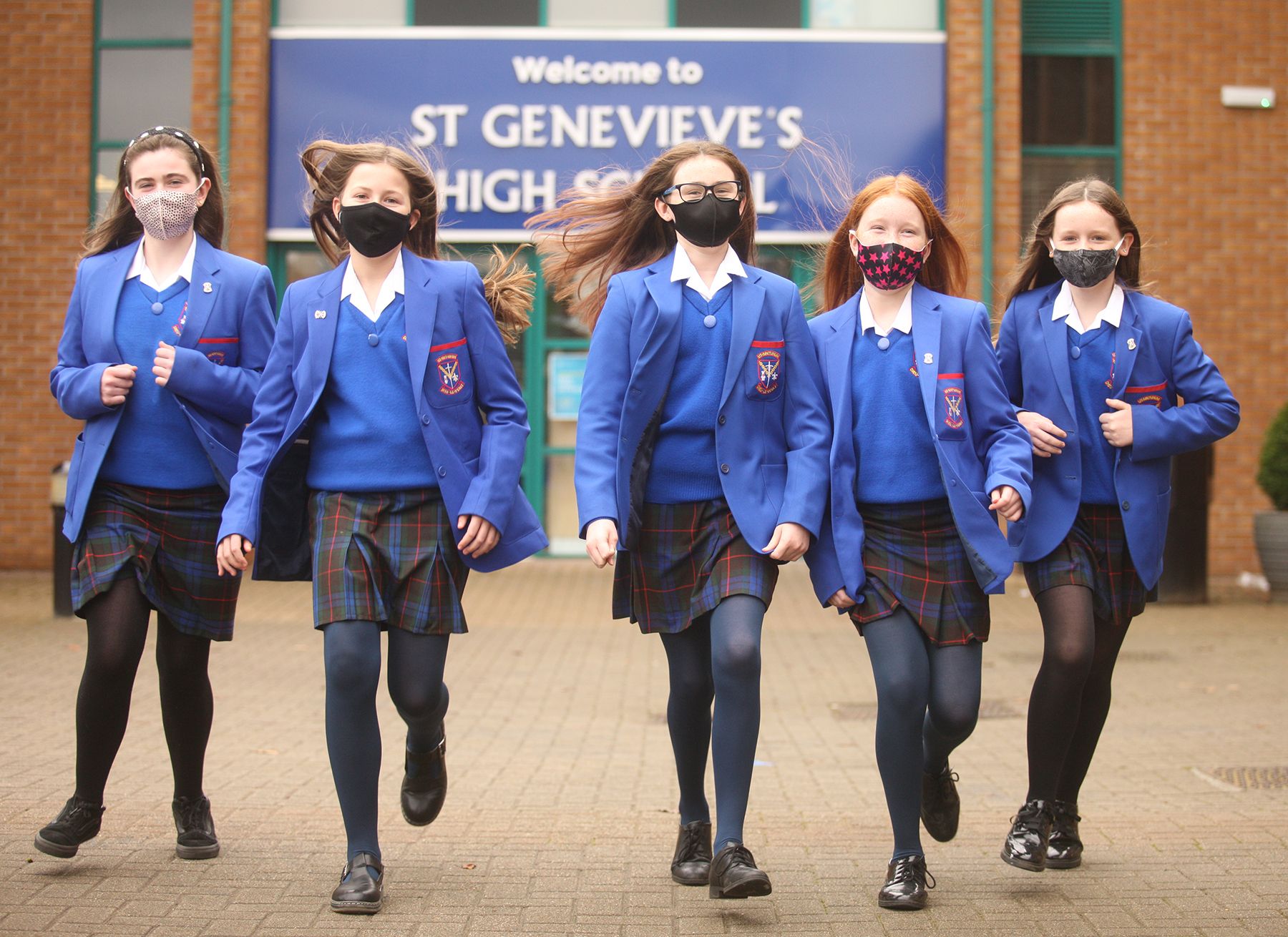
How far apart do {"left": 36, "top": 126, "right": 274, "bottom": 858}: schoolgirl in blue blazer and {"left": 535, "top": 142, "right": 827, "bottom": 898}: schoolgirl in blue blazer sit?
44.1 inches

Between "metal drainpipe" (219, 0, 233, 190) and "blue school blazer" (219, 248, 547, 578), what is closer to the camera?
"blue school blazer" (219, 248, 547, 578)

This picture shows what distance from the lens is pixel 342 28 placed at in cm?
1392

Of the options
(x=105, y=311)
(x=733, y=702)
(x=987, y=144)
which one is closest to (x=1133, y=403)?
(x=733, y=702)

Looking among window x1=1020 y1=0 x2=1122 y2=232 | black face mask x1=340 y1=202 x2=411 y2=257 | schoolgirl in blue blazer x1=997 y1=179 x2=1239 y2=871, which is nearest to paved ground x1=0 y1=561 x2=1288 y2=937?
schoolgirl in blue blazer x1=997 y1=179 x2=1239 y2=871

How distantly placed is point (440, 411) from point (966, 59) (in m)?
10.7

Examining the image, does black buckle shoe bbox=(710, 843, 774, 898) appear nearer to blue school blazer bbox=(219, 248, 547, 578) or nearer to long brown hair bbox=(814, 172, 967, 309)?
blue school blazer bbox=(219, 248, 547, 578)

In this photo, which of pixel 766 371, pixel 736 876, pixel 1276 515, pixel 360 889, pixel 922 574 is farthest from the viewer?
pixel 1276 515

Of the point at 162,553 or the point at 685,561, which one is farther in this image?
the point at 162,553

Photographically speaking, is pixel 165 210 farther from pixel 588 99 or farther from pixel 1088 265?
pixel 588 99

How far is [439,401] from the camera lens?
4.19 metres

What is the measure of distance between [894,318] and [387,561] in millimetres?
1576

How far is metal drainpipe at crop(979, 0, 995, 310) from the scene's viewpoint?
13.6 m

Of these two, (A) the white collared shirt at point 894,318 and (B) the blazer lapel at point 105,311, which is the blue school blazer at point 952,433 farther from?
(B) the blazer lapel at point 105,311

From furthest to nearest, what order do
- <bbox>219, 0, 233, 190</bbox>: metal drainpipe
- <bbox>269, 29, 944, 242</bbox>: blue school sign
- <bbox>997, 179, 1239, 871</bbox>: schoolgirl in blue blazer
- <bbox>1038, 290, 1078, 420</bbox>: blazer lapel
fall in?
<bbox>269, 29, 944, 242</bbox>: blue school sign, <bbox>219, 0, 233, 190</bbox>: metal drainpipe, <bbox>1038, 290, 1078, 420</bbox>: blazer lapel, <bbox>997, 179, 1239, 871</bbox>: schoolgirl in blue blazer
